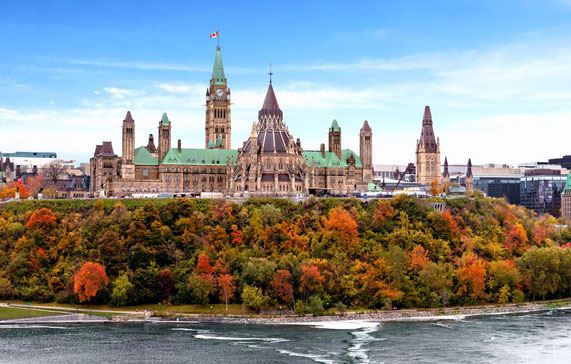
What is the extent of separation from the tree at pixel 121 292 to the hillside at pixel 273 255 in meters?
0.16

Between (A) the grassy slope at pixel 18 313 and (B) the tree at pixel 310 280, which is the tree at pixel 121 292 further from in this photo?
(B) the tree at pixel 310 280

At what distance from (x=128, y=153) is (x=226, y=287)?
7164 cm

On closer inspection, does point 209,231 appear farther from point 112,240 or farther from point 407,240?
point 407,240

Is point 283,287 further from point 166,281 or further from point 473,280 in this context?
point 473,280

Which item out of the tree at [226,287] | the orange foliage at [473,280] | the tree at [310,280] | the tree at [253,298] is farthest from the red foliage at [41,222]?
the orange foliage at [473,280]

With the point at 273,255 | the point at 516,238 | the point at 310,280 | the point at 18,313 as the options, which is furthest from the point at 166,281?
the point at 516,238

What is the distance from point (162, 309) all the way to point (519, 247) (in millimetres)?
72401

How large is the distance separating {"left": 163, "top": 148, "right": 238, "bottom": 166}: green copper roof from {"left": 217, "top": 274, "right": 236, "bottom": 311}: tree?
6802 centimetres

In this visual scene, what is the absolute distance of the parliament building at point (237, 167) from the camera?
175m

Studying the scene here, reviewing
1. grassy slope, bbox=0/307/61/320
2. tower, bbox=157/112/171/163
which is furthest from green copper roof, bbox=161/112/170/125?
grassy slope, bbox=0/307/61/320

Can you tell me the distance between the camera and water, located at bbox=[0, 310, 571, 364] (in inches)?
3637

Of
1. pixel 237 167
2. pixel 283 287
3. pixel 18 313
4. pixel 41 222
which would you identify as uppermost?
pixel 237 167

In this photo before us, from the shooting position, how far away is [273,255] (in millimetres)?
133250

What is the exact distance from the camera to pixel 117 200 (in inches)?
6137
